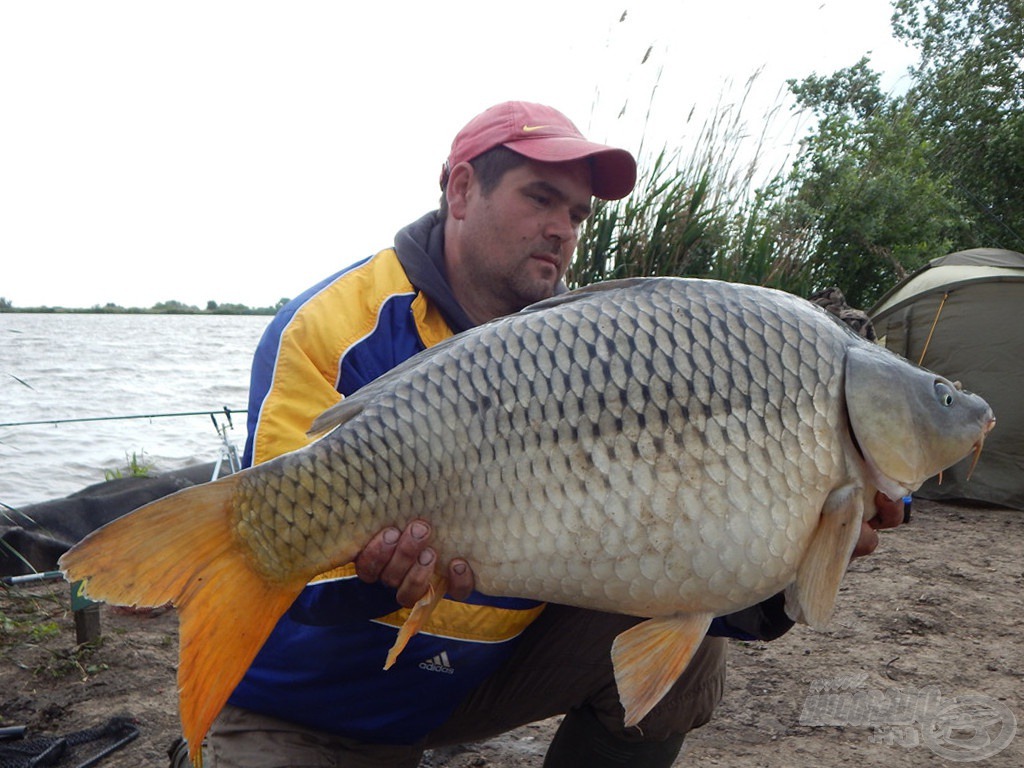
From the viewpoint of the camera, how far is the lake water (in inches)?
240

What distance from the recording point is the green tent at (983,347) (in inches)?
177

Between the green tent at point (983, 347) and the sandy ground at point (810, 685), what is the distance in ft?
4.92

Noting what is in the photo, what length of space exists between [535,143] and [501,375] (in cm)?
73

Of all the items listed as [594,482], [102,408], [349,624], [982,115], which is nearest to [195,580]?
[349,624]

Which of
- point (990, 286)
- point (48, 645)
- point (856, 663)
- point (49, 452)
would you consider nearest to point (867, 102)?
point (990, 286)

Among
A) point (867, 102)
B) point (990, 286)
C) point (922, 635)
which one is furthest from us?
point (867, 102)

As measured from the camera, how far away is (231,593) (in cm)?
115

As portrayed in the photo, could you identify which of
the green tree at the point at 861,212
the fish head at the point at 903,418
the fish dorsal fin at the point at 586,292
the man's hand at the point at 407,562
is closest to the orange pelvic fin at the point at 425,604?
the man's hand at the point at 407,562

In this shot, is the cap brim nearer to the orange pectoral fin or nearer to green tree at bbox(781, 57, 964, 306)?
the orange pectoral fin

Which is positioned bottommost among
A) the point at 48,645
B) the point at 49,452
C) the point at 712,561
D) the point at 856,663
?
the point at 49,452

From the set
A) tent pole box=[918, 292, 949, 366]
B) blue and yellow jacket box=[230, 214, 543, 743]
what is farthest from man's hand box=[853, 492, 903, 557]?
tent pole box=[918, 292, 949, 366]

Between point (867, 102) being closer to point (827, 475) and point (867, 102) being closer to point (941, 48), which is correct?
point (941, 48)

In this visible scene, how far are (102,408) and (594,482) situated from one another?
864cm

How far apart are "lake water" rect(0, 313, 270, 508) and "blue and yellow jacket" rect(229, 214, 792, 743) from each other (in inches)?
51.0
